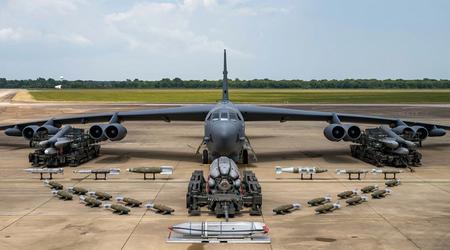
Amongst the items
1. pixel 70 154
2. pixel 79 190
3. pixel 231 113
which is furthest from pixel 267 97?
pixel 79 190

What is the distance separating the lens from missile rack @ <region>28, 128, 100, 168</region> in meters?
23.9

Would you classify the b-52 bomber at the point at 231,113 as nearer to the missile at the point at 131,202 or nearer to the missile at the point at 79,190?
the missile at the point at 79,190

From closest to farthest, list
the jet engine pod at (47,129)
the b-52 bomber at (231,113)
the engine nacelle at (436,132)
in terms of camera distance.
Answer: the b-52 bomber at (231,113) → the jet engine pod at (47,129) → the engine nacelle at (436,132)

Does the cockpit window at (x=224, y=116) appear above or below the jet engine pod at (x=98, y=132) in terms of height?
above

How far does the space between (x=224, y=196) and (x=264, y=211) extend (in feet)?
4.60

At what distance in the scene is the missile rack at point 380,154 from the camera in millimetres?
23953

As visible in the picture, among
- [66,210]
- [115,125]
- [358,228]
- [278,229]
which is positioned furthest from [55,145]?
[358,228]

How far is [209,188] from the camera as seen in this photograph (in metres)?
15.9

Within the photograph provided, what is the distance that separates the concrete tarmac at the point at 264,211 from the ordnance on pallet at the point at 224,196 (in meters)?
0.31

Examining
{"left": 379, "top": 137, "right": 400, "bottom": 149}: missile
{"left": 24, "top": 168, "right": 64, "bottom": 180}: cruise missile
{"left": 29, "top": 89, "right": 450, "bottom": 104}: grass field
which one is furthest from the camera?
{"left": 29, "top": 89, "right": 450, "bottom": 104}: grass field

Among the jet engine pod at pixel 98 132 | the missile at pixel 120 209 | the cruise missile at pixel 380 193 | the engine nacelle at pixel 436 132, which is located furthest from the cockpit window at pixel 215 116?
the engine nacelle at pixel 436 132

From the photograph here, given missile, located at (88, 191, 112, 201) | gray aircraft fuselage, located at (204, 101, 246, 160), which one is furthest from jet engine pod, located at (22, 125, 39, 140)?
missile, located at (88, 191, 112, 201)

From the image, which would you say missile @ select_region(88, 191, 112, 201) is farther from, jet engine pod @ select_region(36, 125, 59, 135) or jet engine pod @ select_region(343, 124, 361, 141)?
jet engine pod @ select_region(343, 124, 361, 141)

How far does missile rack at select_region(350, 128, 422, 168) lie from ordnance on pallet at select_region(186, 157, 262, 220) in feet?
33.7
